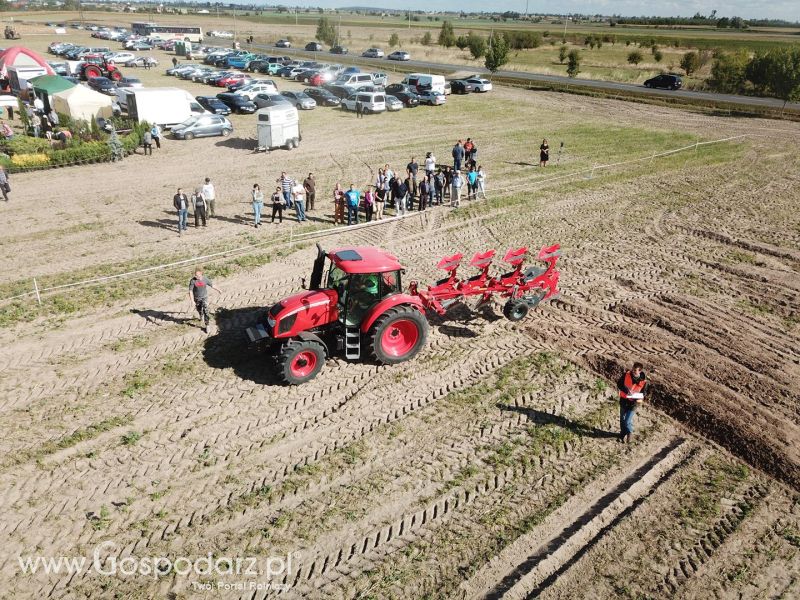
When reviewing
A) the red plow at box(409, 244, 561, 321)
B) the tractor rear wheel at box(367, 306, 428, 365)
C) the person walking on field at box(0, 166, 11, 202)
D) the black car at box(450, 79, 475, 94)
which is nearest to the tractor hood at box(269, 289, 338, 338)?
the tractor rear wheel at box(367, 306, 428, 365)

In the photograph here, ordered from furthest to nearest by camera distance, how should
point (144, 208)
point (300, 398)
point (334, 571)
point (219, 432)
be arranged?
point (144, 208)
point (300, 398)
point (219, 432)
point (334, 571)

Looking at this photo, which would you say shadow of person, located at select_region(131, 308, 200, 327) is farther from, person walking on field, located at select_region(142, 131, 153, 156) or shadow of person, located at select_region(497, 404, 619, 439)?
person walking on field, located at select_region(142, 131, 153, 156)

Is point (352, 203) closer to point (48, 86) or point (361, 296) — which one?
point (361, 296)

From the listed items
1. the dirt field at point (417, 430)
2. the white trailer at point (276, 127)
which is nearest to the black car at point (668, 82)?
the dirt field at point (417, 430)

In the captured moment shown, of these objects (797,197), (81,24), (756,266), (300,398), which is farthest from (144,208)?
(81,24)

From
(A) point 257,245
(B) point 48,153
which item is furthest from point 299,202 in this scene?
(B) point 48,153

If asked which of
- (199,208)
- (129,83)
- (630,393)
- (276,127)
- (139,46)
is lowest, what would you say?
(630,393)

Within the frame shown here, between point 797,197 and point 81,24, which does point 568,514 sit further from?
point 81,24
